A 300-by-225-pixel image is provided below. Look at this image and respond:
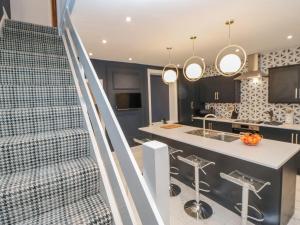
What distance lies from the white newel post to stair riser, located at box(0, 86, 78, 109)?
1341 millimetres

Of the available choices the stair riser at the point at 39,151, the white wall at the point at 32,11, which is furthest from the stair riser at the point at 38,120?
the white wall at the point at 32,11

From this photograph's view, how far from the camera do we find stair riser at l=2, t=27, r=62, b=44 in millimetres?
1937

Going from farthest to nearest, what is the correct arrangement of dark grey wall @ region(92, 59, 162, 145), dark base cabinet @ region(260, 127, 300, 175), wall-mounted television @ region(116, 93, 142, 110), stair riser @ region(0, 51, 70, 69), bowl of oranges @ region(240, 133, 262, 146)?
wall-mounted television @ region(116, 93, 142, 110) → dark grey wall @ region(92, 59, 162, 145) → dark base cabinet @ region(260, 127, 300, 175) → bowl of oranges @ region(240, 133, 262, 146) → stair riser @ region(0, 51, 70, 69)


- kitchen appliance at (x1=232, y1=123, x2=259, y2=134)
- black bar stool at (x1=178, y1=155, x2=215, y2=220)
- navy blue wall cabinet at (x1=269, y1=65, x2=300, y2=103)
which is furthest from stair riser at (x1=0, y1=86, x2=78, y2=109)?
navy blue wall cabinet at (x1=269, y1=65, x2=300, y2=103)

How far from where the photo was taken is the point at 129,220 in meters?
0.69

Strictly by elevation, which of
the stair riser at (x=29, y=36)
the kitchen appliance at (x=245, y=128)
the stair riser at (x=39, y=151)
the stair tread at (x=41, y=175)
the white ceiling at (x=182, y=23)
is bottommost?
the kitchen appliance at (x=245, y=128)

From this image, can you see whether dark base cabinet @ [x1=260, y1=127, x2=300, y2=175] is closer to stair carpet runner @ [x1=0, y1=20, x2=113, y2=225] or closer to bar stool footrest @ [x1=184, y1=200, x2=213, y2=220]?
bar stool footrest @ [x1=184, y1=200, x2=213, y2=220]

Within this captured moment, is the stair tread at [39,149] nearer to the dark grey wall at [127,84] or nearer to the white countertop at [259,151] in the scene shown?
the white countertop at [259,151]

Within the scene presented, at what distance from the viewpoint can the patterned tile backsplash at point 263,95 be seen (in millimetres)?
3750

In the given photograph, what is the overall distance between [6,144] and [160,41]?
2672 millimetres

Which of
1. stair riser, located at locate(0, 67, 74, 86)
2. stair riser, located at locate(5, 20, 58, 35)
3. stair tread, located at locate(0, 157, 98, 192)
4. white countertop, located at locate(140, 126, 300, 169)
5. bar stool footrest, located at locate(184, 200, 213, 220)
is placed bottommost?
bar stool footrest, located at locate(184, 200, 213, 220)

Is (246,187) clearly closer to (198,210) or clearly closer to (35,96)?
(198,210)

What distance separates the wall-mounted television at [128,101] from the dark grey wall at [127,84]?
12 cm

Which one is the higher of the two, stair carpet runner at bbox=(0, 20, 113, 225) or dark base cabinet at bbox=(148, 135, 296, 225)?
stair carpet runner at bbox=(0, 20, 113, 225)
